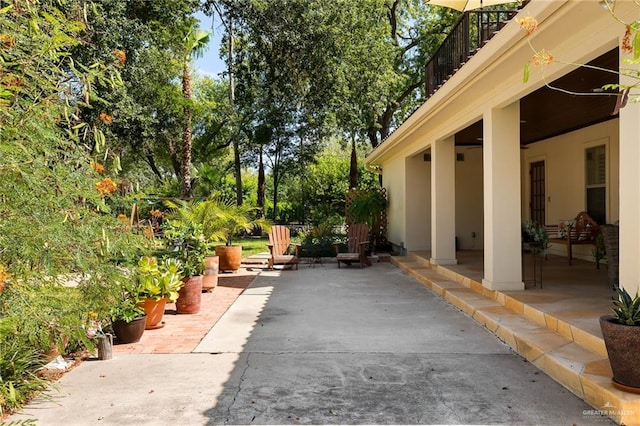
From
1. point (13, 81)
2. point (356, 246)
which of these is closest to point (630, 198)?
point (13, 81)

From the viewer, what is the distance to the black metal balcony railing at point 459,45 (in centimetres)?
635

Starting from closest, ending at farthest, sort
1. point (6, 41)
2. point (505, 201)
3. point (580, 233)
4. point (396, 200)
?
point (6, 41)
point (505, 201)
point (580, 233)
point (396, 200)

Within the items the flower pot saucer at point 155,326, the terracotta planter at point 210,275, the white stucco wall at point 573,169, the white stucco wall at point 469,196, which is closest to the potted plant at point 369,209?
the white stucco wall at point 469,196

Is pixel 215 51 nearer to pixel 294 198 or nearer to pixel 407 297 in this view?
pixel 294 198

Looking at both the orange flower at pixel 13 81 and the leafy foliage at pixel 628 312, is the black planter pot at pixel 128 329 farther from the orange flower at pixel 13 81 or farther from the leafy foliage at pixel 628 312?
the leafy foliage at pixel 628 312

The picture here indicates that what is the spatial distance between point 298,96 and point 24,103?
13.2 m

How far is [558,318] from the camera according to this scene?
14.9 feet

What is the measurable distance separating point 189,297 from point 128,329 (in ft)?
4.82

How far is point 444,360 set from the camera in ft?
13.9

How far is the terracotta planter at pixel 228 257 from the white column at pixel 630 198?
7952 mm

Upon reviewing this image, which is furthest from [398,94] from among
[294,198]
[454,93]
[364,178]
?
[454,93]

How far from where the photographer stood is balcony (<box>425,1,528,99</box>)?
6348 millimetres

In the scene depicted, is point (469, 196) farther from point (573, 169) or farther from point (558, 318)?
point (558, 318)

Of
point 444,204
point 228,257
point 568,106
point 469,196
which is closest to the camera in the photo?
point 568,106
